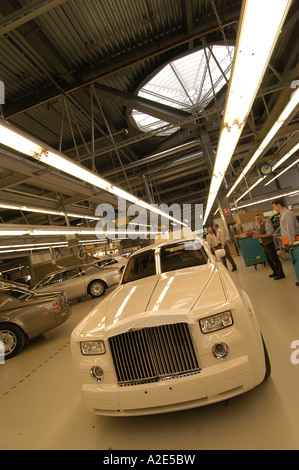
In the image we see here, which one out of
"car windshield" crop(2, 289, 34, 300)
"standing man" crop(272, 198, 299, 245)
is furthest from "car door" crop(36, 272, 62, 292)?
"standing man" crop(272, 198, 299, 245)

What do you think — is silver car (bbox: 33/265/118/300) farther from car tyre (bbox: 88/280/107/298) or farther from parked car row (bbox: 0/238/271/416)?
parked car row (bbox: 0/238/271/416)

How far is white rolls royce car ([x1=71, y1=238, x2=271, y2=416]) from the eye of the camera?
188cm

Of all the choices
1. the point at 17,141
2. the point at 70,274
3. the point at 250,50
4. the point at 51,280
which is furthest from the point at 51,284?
the point at 250,50

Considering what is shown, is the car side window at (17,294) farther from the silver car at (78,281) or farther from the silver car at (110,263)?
the silver car at (110,263)

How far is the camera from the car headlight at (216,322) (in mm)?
1983

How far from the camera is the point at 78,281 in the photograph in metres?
10.4

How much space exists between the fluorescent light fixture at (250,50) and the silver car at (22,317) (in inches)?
193

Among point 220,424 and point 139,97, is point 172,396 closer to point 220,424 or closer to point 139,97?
point 220,424

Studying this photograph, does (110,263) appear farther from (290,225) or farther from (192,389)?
(192,389)

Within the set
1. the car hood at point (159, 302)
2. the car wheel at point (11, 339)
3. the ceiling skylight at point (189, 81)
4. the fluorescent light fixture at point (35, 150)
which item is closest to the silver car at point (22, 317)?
the car wheel at point (11, 339)

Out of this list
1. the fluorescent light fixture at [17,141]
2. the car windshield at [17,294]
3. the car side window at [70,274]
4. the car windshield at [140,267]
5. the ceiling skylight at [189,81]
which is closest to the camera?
the fluorescent light fixture at [17,141]

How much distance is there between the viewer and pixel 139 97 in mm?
6418

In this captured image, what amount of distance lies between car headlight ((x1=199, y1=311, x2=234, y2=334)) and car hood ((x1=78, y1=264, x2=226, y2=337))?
96 mm
